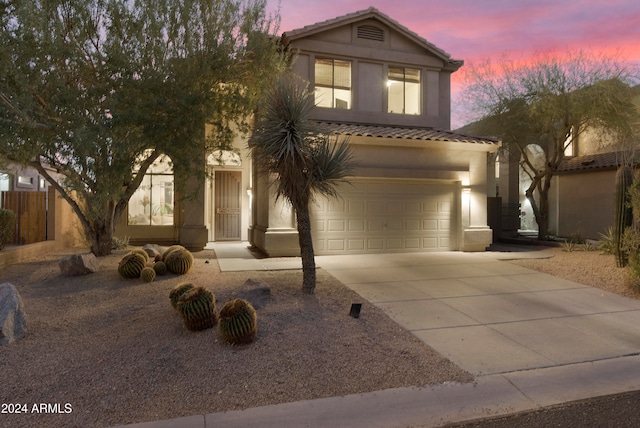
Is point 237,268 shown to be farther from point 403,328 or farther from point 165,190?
point 165,190

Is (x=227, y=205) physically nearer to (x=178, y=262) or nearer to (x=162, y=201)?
(x=162, y=201)

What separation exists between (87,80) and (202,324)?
646cm

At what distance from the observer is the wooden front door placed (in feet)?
51.2

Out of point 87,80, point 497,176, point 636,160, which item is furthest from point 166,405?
point 497,176

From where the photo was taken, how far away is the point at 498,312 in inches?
259

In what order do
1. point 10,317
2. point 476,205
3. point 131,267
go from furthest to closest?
point 476,205 → point 131,267 → point 10,317

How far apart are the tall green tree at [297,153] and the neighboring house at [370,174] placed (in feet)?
14.9

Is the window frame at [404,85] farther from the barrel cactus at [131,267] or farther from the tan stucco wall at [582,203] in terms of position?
the barrel cactus at [131,267]

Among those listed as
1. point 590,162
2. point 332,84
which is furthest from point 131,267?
point 590,162

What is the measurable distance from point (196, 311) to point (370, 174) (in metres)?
8.20

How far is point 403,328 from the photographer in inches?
225

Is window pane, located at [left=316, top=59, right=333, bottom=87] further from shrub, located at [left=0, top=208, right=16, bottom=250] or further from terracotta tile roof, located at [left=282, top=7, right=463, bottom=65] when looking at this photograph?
shrub, located at [left=0, top=208, right=16, bottom=250]

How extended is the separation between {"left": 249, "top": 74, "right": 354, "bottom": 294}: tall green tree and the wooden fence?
8.88 metres

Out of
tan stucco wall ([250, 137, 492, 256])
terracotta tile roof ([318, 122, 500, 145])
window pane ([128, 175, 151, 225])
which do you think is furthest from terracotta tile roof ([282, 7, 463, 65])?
window pane ([128, 175, 151, 225])
